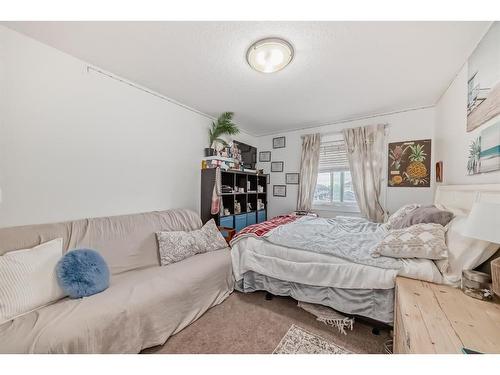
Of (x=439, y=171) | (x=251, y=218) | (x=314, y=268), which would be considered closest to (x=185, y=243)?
(x=314, y=268)

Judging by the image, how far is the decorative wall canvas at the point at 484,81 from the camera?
51.1 inches

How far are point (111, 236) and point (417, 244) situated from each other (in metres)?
2.57

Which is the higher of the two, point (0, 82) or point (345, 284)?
point (0, 82)

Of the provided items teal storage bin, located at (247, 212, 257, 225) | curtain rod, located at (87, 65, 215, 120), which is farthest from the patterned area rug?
curtain rod, located at (87, 65, 215, 120)

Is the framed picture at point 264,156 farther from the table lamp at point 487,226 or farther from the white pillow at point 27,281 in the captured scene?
the white pillow at point 27,281

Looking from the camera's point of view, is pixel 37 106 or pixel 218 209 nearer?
pixel 37 106

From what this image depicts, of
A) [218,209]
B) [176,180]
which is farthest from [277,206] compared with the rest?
[176,180]

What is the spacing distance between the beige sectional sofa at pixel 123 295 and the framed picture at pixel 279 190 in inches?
87.3

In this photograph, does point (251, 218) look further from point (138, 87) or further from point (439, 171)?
point (439, 171)

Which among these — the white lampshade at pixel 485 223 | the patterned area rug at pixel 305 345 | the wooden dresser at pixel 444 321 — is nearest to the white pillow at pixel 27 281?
the patterned area rug at pixel 305 345

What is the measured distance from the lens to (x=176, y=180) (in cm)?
277
